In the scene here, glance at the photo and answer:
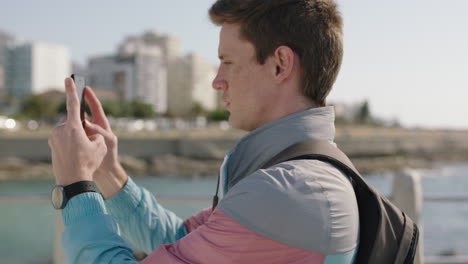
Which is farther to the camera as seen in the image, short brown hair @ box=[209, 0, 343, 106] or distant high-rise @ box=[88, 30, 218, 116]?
distant high-rise @ box=[88, 30, 218, 116]

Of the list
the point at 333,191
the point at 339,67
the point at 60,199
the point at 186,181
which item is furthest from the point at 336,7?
the point at 186,181

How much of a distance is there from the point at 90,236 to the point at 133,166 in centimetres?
3693

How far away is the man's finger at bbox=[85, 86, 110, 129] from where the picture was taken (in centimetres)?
133

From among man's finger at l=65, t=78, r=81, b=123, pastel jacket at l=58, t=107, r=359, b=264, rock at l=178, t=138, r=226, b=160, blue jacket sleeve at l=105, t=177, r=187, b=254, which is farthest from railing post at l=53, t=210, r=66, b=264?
rock at l=178, t=138, r=226, b=160

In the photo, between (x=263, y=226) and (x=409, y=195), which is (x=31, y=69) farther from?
(x=263, y=226)

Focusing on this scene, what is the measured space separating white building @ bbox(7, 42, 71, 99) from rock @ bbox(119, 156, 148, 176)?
252ft

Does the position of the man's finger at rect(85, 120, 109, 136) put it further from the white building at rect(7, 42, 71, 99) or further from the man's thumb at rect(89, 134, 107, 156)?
the white building at rect(7, 42, 71, 99)

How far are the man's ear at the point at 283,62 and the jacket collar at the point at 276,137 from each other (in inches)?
3.5

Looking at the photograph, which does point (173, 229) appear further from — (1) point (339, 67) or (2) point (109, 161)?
(1) point (339, 67)

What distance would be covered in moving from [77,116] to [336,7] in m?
0.61

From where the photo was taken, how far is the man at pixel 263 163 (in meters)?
0.90

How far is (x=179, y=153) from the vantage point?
4078 centimetres

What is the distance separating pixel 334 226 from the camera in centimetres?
92

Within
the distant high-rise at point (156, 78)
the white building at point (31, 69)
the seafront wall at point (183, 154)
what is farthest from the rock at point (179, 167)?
the white building at point (31, 69)
